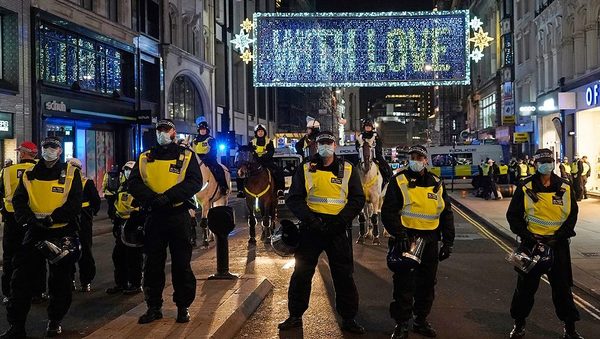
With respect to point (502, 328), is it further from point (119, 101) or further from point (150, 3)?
point (150, 3)

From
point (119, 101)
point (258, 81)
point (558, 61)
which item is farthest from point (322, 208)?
point (558, 61)

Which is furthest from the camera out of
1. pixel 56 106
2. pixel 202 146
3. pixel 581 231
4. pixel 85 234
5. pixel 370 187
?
pixel 56 106

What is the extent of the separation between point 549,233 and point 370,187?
21.5 ft

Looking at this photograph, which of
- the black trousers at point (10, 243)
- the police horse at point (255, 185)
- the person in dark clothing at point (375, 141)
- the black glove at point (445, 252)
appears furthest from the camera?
the police horse at point (255, 185)

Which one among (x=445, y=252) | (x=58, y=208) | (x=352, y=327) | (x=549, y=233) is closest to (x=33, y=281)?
(x=58, y=208)

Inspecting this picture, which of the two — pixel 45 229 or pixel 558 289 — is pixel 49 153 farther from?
pixel 558 289

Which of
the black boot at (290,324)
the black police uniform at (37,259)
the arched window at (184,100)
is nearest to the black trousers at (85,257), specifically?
the black police uniform at (37,259)

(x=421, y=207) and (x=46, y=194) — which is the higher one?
(x=46, y=194)

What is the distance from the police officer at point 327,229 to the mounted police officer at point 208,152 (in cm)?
605

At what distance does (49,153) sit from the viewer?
6.52 meters

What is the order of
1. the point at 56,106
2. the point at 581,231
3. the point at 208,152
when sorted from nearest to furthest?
the point at 208,152
the point at 581,231
the point at 56,106

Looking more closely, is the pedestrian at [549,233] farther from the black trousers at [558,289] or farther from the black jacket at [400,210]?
the black jacket at [400,210]

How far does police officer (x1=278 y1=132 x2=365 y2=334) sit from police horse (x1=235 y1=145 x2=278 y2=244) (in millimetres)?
6263

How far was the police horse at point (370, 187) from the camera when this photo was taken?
12578 mm
